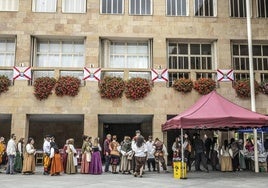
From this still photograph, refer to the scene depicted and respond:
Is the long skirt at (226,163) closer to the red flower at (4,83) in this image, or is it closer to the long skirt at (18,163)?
the long skirt at (18,163)

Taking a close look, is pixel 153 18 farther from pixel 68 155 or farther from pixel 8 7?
pixel 68 155

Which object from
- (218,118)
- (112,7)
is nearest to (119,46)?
(112,7)

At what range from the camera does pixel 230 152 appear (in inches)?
723

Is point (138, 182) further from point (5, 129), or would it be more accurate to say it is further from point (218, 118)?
point (5, 129)

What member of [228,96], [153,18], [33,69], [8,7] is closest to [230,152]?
[228,96]

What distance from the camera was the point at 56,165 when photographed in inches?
635

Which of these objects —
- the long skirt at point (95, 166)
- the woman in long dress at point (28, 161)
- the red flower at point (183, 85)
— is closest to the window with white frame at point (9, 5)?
the woman in long dress at point (28, 161)

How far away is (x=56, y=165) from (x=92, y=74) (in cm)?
657

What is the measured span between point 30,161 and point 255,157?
393 inches

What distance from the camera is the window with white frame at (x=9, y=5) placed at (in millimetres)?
22484

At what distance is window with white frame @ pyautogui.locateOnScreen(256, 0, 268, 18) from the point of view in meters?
23.6

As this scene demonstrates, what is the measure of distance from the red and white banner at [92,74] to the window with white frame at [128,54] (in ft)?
6.19

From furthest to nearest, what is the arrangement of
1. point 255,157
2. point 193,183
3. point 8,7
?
point 8,7 < point 255,157 < point 193,183

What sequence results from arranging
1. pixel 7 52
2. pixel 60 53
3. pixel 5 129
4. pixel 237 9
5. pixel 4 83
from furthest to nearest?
1. pixel 5 129
2. pixel 237 9
3. pixel 60 53
4. pixel 7 52
5. pixel 4 83
